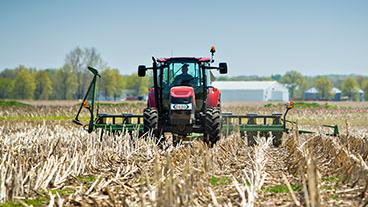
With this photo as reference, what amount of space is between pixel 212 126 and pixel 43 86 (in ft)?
371

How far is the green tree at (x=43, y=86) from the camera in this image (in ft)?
404

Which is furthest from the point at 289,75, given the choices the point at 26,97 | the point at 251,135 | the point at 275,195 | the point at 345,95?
the point at 275,195

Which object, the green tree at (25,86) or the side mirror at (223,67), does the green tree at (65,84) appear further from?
the side mirror at (223,67)

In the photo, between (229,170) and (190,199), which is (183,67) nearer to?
(229,170)

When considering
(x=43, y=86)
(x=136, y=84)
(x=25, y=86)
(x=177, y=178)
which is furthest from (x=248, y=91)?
(x=177, y=178)

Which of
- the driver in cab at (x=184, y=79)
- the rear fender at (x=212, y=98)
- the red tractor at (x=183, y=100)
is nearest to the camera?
the red tractor at (x=183, y=100)

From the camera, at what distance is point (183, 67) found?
15539mm

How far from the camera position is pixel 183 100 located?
14.5 m

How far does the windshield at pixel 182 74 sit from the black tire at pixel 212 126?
36.8 inches

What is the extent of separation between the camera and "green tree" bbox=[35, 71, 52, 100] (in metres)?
123

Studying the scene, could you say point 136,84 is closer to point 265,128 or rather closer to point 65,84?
point 65,84

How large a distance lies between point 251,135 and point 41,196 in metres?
12.0

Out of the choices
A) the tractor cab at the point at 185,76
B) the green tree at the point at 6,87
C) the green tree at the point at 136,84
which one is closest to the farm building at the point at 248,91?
the green tree at the point at 136,84

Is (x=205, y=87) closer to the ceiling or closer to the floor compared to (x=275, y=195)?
closer to the ceiling
